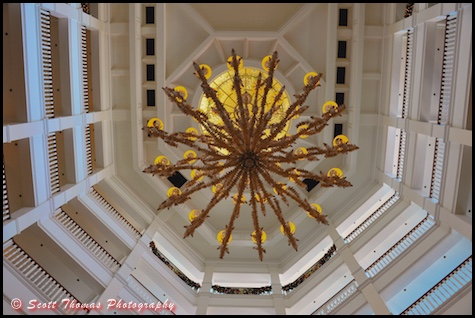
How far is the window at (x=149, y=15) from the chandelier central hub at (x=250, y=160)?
635 cm

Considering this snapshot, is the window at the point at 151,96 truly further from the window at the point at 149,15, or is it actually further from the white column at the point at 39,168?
the white column at the point at 39,168

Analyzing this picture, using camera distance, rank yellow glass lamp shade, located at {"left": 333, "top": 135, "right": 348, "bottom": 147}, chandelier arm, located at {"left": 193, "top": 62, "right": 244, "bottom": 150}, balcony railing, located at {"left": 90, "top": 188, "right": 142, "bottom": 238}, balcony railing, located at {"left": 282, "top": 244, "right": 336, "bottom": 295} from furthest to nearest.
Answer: balcony railing, located at {"left": 282, "top": 244, "right": 336, "bottom": 295} → balcony railing, located at {"left": 90, "top": 188, "right": 142, "bottom": 238} → yellow glass lamp shade, located at {"left": 333, "top": 135, "right": 348, "bottom": 147} → chandelier arm, located at {"left": 193, "top": 62, "right": 244, "bottom": 150}

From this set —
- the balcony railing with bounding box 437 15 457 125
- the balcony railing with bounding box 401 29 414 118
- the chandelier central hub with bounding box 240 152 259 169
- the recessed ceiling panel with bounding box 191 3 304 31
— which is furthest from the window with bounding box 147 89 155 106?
the balcony railing with bounding box 437 15 457 125

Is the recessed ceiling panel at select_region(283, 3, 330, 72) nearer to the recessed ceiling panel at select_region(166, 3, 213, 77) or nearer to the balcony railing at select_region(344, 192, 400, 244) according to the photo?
the recessed ceiling panel at select_region(166, 3, 213, 77)

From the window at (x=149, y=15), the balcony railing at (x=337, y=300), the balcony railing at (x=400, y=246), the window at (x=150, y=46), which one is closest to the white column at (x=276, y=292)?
the balcony railing at (x=337, y=300)

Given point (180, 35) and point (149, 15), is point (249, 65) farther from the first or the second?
point (149, 15)

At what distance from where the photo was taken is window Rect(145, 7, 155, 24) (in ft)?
33.7

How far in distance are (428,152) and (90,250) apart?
28.4ft

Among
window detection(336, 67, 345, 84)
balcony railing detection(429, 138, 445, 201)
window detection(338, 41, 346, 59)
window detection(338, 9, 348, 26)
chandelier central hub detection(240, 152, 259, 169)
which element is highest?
window detection(338, 9, 348, 26)

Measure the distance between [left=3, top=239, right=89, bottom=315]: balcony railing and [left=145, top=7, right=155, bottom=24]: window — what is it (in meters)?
6.56

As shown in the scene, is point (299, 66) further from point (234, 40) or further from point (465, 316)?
point (465, 316)

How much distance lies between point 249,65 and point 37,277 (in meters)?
7.61

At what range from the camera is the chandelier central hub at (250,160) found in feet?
19.2

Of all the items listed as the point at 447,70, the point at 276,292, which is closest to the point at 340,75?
the point at 447,70
